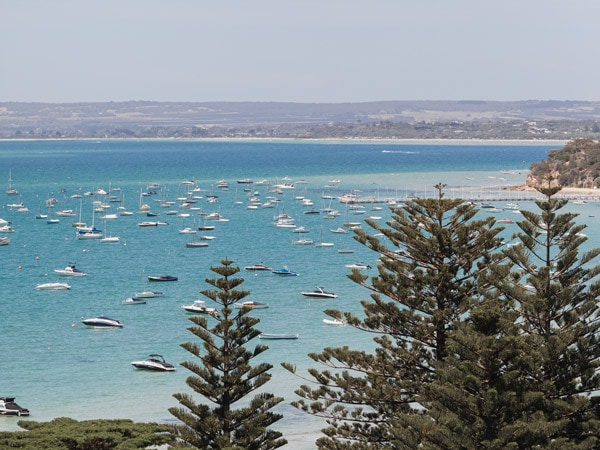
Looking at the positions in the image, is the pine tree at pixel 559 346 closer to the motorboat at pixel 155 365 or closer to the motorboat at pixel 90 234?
the motorboat at pixel 155 365

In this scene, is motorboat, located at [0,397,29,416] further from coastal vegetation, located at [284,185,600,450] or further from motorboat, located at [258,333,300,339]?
motorboat, located at [258,333,300,339]

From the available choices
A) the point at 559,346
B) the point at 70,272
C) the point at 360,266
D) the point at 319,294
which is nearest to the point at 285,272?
the point at 360,266

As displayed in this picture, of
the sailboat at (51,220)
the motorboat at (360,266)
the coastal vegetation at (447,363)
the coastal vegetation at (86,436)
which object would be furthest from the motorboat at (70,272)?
the coastal vegetation at (447,363)

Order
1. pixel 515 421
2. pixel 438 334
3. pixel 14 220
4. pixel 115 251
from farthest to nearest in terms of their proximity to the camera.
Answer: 1. pixel 14 220
2. pixel 115 251
3. pixel 438 334
4. pixel 515 421

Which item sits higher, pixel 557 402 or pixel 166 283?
pixel 557 402

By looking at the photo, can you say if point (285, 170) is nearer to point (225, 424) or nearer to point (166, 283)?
point (166, 283)

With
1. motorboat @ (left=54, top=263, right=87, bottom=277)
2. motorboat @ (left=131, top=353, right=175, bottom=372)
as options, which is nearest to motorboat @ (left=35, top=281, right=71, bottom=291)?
motorboat @ (left=54, top=263, right=87, bottom=277)

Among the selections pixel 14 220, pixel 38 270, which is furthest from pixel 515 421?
pixel 14 220
